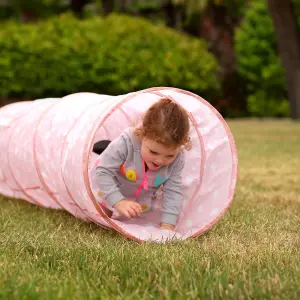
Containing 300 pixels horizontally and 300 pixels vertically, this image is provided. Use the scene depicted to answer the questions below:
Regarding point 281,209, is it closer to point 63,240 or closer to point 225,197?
point 225,197

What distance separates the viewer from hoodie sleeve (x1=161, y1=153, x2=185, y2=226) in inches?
163

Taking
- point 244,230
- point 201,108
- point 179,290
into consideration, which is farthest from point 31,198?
point 179,290

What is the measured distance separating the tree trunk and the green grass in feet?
40.9

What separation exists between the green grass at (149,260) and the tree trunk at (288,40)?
40.9 ft

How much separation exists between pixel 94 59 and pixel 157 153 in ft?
47.3

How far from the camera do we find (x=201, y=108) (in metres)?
4.62

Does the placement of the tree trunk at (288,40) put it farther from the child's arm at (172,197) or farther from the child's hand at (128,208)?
the child's hand at (128,208)

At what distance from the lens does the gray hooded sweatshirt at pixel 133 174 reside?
13.5 feet

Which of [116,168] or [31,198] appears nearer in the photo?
[116,168]

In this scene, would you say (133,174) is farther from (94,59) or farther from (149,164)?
(94,59)

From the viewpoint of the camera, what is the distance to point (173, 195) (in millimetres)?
4227

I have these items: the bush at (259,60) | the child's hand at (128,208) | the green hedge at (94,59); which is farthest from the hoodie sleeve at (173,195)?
the bush at (259,60)

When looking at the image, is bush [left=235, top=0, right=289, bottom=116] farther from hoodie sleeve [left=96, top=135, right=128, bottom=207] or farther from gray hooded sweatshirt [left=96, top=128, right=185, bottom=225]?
hoodie sleeve [left=96, top=135, right=128, bottom=207]

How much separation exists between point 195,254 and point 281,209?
6.33 ft
